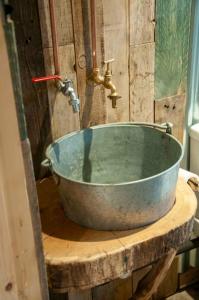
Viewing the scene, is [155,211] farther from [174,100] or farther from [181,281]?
[181,281]

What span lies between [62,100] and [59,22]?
222 millimetres

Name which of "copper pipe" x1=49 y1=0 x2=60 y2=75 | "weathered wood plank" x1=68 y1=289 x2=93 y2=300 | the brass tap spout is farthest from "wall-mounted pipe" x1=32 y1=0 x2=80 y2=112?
"weathered wood plank" x1=68 y1=289 x2=93 y2=300

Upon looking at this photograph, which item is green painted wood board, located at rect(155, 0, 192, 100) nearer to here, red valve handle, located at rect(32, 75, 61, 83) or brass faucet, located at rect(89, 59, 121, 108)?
brass faucet, located at rect(89, 59, 121, 108)

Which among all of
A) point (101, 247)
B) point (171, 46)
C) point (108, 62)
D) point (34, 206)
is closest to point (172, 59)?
point (171, 46)

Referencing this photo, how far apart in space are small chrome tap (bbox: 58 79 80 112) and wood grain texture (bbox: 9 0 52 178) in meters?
0.08

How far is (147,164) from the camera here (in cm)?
118

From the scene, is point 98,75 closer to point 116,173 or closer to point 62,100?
point 62,100

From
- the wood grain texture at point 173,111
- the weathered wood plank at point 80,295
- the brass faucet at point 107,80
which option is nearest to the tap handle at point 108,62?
the brass faucet at point 107,80

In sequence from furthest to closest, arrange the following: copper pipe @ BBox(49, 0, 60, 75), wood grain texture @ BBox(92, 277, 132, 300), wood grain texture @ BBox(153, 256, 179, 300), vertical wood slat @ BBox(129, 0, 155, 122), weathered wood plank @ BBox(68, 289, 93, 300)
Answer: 1. wood grain texture @ BBox(153, 256, 179, 300)
2. wood grain texture @ BBox(92, 277, 132, 300)
3. weathered wood plank @ BBox(68, 289, 93, 300)
4. vertical wood slat @ BBox(129, 0, 155, 122)
5. copper pipe @ BBox(49, 0, 60, 75)

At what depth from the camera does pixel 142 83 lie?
4.20 ft

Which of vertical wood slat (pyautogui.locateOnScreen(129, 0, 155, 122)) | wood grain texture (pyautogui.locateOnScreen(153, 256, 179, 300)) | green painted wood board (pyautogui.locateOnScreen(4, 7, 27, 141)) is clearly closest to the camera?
green painted wood board (pyautogui.locateOnScreen(4, 7, 27, 141))

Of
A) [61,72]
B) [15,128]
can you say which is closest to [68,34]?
[61,72]

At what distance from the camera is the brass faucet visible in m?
1.06

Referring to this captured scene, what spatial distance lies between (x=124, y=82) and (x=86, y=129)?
232mm
